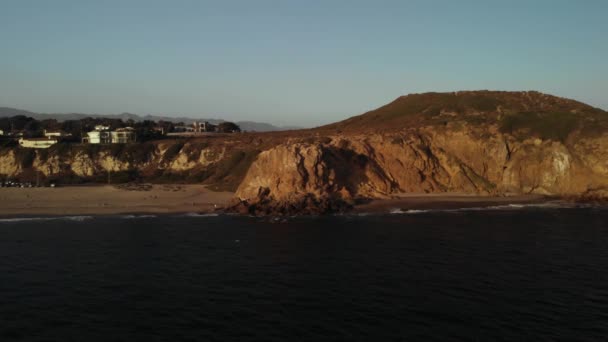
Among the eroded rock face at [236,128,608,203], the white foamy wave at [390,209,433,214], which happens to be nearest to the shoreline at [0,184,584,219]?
the white foamy wave at [390,209,433,214]

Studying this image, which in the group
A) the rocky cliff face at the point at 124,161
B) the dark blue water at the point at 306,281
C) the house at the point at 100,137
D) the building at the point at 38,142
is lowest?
the dark blue water at the point at 306,281

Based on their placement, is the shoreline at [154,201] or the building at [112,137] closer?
the shoreline at [154,201]

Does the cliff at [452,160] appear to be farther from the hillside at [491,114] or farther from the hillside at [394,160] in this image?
the hillside at [491,114]

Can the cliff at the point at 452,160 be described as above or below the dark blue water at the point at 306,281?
above

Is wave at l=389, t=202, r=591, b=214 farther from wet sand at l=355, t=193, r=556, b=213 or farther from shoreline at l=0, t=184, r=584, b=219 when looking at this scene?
wet sand at l=355, t=193, r=556, b=213

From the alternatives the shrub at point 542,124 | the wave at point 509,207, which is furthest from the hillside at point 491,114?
the wave at point 509,207

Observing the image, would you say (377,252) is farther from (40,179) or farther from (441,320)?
(40,179)
